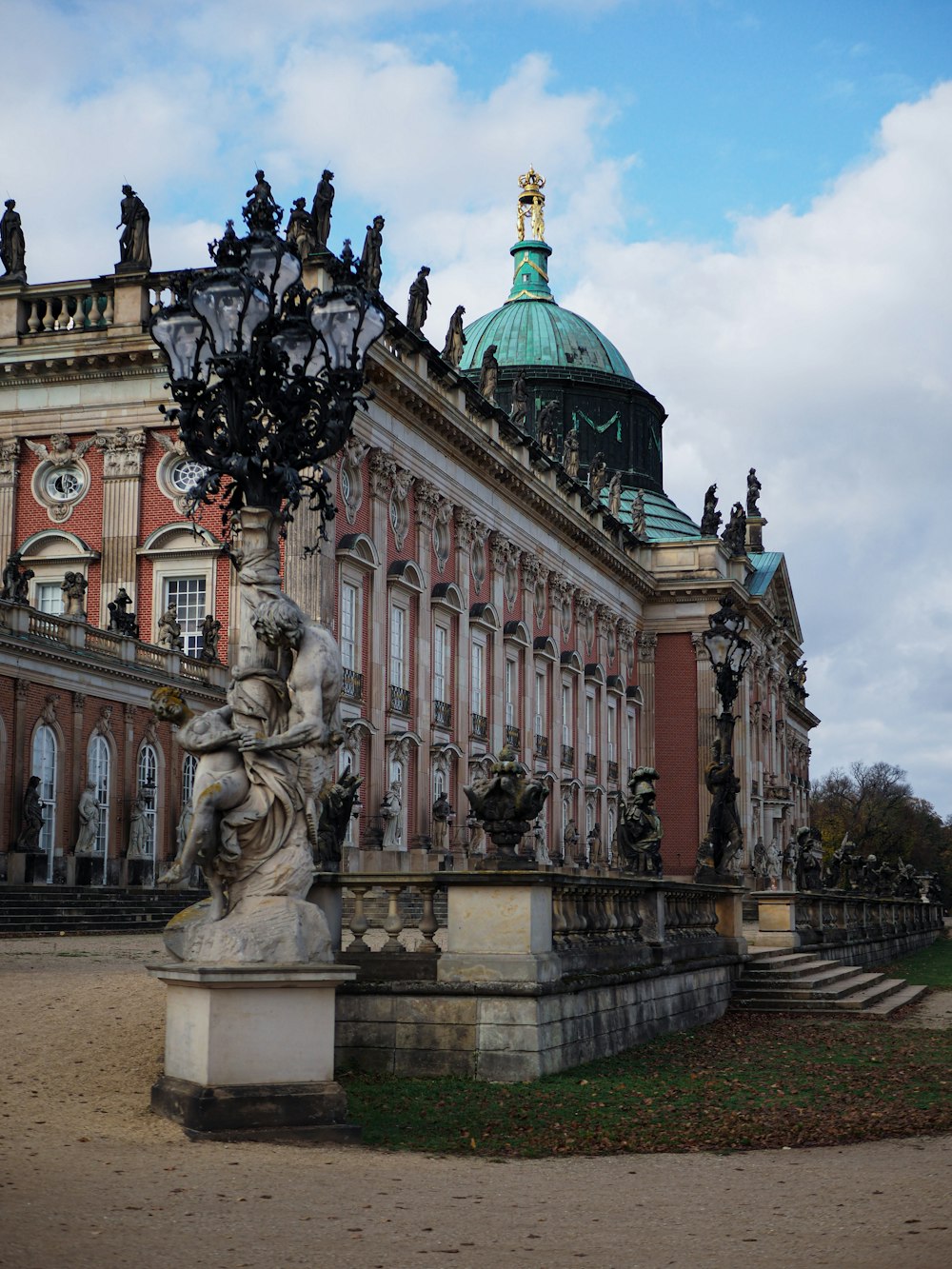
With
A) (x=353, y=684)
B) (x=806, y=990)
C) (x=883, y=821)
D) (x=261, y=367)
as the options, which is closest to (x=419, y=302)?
(x=353, y=684)

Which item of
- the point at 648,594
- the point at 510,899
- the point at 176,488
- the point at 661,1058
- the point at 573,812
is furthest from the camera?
the point at 648,594

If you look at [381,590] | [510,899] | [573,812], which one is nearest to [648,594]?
[573,812]

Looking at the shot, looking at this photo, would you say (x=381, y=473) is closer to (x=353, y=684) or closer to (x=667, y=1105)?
(x=353, y=684)

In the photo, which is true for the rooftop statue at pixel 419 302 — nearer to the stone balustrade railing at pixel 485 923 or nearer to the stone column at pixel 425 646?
the stone column at pixel 425 646

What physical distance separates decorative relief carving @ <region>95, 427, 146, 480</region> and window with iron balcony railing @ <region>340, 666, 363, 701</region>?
683 cm

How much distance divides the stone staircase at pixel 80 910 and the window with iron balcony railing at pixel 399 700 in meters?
11.8

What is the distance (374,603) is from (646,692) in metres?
30.0

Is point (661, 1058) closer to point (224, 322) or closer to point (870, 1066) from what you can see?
point (870, 1066)

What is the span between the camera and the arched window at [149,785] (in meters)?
35.1

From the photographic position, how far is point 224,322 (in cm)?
1202

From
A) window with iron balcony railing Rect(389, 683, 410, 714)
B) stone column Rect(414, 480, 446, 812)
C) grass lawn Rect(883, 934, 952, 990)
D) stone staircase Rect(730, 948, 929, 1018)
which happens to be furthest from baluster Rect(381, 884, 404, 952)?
stone column Rect(414, 480, 446, 812)

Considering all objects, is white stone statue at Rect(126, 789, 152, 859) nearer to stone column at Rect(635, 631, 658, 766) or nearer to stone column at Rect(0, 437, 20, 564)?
stone column at Rect(0, 437, 20, 564)

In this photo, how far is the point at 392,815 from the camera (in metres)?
42.1

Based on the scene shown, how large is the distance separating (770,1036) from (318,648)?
29.9 ft
